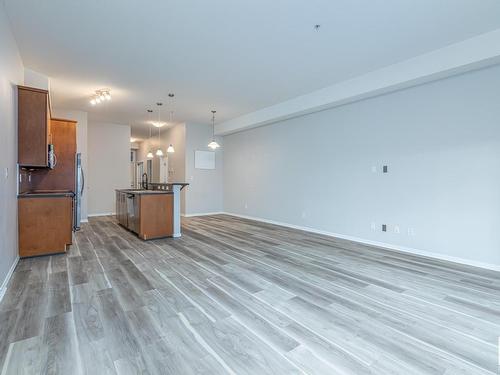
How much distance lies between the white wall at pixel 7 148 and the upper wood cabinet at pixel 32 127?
0.58 ft

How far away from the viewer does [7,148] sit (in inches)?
118

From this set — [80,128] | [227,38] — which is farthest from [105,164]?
[227,38]

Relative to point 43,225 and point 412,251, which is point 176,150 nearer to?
point 43,225

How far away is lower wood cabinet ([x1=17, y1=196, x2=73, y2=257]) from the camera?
3863 mm

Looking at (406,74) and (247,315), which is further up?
(406,74)

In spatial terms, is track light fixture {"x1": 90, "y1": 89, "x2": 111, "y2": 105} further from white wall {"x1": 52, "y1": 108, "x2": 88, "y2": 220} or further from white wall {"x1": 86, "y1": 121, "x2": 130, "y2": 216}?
white wall {"x1": 86, "y1": 121, "x2": 130, "y2": 216}

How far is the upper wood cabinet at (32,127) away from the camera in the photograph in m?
3.69

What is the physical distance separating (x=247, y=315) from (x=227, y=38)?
329 centimetres

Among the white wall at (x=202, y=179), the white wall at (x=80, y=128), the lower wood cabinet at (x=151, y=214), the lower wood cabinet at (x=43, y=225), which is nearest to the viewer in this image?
the lower wood cabinet at (x=43, y=225)

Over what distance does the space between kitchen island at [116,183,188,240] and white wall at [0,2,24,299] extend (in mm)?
1905

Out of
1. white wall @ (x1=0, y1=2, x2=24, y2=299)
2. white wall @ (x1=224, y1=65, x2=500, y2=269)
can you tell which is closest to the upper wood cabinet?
white wall @ (x1=0, y1=2, x2=24, y2=299)

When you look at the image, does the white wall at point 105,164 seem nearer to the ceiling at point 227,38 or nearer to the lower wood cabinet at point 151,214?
the ceiling at point 227,38

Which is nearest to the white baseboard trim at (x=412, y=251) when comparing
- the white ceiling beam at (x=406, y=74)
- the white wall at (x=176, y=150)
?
the white ceiling beam at (x=406, y=74)

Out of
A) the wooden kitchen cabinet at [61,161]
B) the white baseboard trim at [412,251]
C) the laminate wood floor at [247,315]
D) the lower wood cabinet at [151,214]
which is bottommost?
the laminate wood floor at [247,315]
